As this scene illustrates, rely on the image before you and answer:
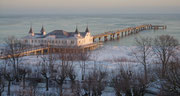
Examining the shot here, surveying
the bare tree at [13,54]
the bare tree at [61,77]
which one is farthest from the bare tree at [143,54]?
the bare tree at [13,54]

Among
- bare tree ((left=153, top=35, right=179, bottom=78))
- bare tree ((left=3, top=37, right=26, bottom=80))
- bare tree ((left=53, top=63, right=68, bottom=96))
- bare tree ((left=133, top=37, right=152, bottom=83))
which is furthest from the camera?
bare tree ((left=3, top=37, right=26, bottom=80))

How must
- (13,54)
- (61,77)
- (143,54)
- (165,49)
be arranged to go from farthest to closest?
1. (143,54)
2. (13,54)
3. (165,49)
4. (61,77)

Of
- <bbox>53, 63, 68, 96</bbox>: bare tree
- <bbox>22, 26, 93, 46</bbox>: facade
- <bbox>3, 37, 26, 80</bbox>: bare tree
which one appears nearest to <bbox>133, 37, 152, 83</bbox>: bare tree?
<bbox>53, 63, 68, 96</bbox>: bare tree

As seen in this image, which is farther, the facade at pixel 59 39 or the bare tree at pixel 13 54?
the facade at pixel 59 39

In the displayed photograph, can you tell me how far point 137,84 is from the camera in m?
16.1

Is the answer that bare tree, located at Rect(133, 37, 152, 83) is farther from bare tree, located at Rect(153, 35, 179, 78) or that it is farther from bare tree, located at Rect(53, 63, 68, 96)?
bare tree, located at Rect(53, 63, 68, 96)

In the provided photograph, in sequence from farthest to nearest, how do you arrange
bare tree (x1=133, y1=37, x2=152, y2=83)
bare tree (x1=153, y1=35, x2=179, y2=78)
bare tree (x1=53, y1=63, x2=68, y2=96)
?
1. bare tree (x1=133, y1=37, x2=152, y2=83)
2. bare tree (x1=153, y1=35, x2=179, y2=78)
3. bare tree (x1=53, y1=63, x2=68, y2=96)

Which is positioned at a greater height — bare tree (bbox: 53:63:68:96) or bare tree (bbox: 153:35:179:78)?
bare tree (bbox: 153:35:179:78)

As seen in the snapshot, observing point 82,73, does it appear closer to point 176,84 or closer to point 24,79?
point 24,79

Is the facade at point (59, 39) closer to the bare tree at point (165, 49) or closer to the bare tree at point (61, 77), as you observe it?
the bare tree at point (165, 49)

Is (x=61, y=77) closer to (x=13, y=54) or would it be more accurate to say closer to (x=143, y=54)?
(x=13, y=54)

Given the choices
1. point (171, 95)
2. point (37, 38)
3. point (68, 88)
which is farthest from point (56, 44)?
point (171, 95)

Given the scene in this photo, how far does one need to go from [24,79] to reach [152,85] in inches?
358

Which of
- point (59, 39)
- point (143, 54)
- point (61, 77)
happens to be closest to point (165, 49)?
point (143, 54)
